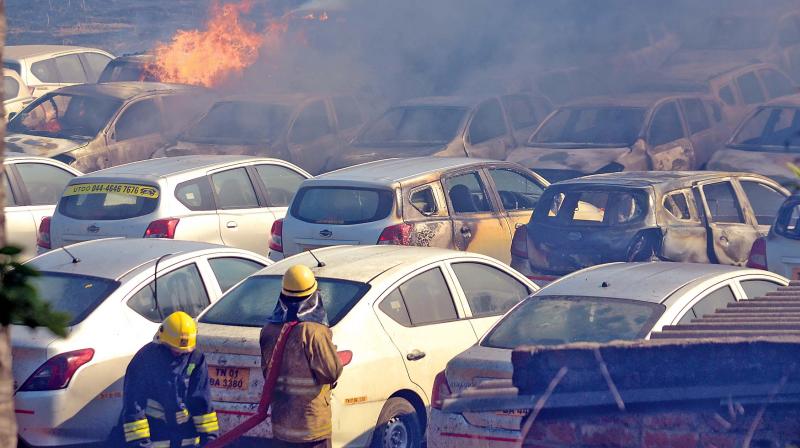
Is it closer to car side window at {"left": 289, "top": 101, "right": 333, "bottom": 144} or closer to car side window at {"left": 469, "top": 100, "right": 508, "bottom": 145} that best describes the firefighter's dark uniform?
car side window at {"left": 469, "top": 100, "right": 508, "bottom": 145}

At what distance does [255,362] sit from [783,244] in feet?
16.8

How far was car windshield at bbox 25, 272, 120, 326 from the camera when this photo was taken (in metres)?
8.45

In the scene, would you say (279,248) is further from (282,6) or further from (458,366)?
(282,6)

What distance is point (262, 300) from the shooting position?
840 centimetres

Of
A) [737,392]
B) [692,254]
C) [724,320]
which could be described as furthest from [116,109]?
[737,392]

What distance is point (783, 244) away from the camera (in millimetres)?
10664

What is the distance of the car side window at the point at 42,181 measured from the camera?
46.1ft

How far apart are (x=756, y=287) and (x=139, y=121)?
488 inches

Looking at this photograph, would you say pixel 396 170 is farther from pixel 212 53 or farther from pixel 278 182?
pixel 212 53

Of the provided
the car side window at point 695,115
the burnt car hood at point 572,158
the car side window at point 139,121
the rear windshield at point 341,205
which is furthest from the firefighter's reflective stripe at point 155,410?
the car side window at point 139,121

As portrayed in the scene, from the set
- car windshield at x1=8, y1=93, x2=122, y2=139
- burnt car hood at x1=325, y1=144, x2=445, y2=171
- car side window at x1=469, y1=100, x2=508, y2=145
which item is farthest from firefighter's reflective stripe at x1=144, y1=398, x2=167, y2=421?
car windshield at x1=8, y1=93, x2=122, y2=139

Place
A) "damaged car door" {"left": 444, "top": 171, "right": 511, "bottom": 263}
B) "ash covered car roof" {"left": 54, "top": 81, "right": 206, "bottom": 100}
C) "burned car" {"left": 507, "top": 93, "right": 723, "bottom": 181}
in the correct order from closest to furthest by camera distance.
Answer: "damaged car door" {"left": 444, "top": 171, "right": 511, "bottom": 263} → "burned car" {"left": 507, "top": 93, "right": 723, "bottom": 181} → "ash covered car roof" {"left": 54, "top": 81, "right": 206, "bottom": 100}

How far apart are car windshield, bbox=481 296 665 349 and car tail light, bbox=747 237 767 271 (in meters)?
3.46

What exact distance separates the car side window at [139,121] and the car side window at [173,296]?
377 inches
